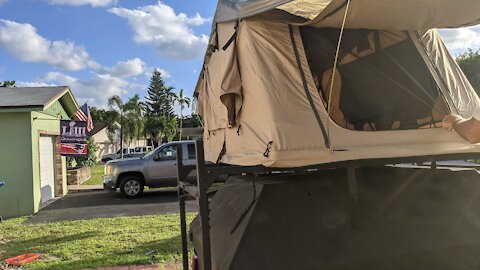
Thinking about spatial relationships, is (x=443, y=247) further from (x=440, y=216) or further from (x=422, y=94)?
(x=422, y=94)

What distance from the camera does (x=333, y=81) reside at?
117 inches

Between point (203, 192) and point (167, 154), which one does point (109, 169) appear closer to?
point (167, 154)

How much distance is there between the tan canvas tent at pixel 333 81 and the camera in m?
2.45

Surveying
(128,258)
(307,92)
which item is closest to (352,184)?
(307,92)

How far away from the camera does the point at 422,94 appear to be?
3135 mm

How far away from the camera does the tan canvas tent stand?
2449 mm

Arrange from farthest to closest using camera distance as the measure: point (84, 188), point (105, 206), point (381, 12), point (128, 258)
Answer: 1. point (84, 188)
2. point (105, 206)
3. point (128, 258)
4. point (381, 12)

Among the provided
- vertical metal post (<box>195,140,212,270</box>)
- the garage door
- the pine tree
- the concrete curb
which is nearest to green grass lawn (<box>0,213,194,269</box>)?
the garage door

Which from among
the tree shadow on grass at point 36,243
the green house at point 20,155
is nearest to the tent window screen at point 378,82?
the tree shadow on grass at point 36,243

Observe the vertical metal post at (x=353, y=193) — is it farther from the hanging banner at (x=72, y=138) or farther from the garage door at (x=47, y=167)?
the hanging banner at (x=72, y=138)

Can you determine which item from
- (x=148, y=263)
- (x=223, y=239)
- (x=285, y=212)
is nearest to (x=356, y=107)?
(x=285, y=212)

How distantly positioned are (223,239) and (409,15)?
6.94ft

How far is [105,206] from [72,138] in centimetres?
388

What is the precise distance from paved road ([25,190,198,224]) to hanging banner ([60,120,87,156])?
159 centimetres
